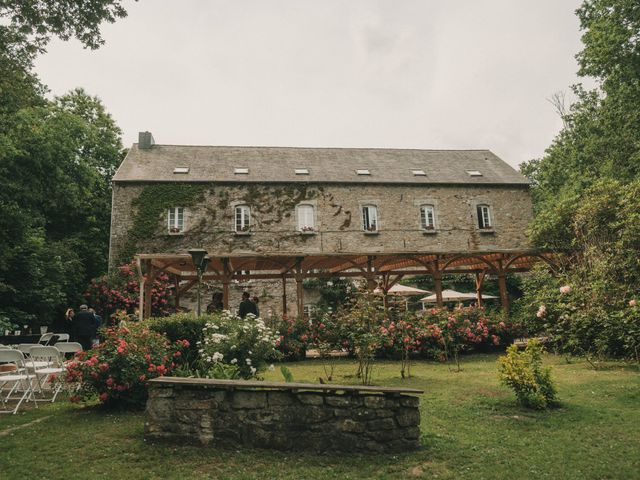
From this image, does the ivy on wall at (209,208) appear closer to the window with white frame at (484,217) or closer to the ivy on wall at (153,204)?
the ivy on wall at (153,204)

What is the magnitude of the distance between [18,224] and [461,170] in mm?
17441

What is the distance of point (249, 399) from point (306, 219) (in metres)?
14.4

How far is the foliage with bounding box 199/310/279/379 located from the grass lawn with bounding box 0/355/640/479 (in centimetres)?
128

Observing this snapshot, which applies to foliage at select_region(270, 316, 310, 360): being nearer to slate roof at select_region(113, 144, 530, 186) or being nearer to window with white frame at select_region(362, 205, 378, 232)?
window with white frame at select_region(362, 205, 378, 232)

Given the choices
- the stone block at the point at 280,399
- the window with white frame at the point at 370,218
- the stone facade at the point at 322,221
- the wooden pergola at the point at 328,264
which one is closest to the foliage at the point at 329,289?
the stone facade at the point at 322,221

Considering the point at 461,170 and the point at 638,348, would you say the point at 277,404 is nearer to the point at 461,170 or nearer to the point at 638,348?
the point at 638,348

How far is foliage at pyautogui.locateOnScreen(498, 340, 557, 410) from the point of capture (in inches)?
217

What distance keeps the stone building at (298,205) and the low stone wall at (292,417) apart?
12.9 meters

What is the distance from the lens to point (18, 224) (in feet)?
45.0

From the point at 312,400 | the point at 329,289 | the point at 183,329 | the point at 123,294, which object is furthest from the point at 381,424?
the point at 329,289

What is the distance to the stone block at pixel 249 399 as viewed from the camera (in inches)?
169

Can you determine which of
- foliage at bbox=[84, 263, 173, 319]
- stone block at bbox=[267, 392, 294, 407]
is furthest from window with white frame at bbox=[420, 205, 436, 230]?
stone block at bbox=[267, 392, 294, 407]

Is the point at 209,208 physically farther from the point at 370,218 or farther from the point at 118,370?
the point at 118,370

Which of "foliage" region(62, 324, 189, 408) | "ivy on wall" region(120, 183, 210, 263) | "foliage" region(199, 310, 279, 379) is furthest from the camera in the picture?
"ivy on wall" region(120, 183, 210, 263)
